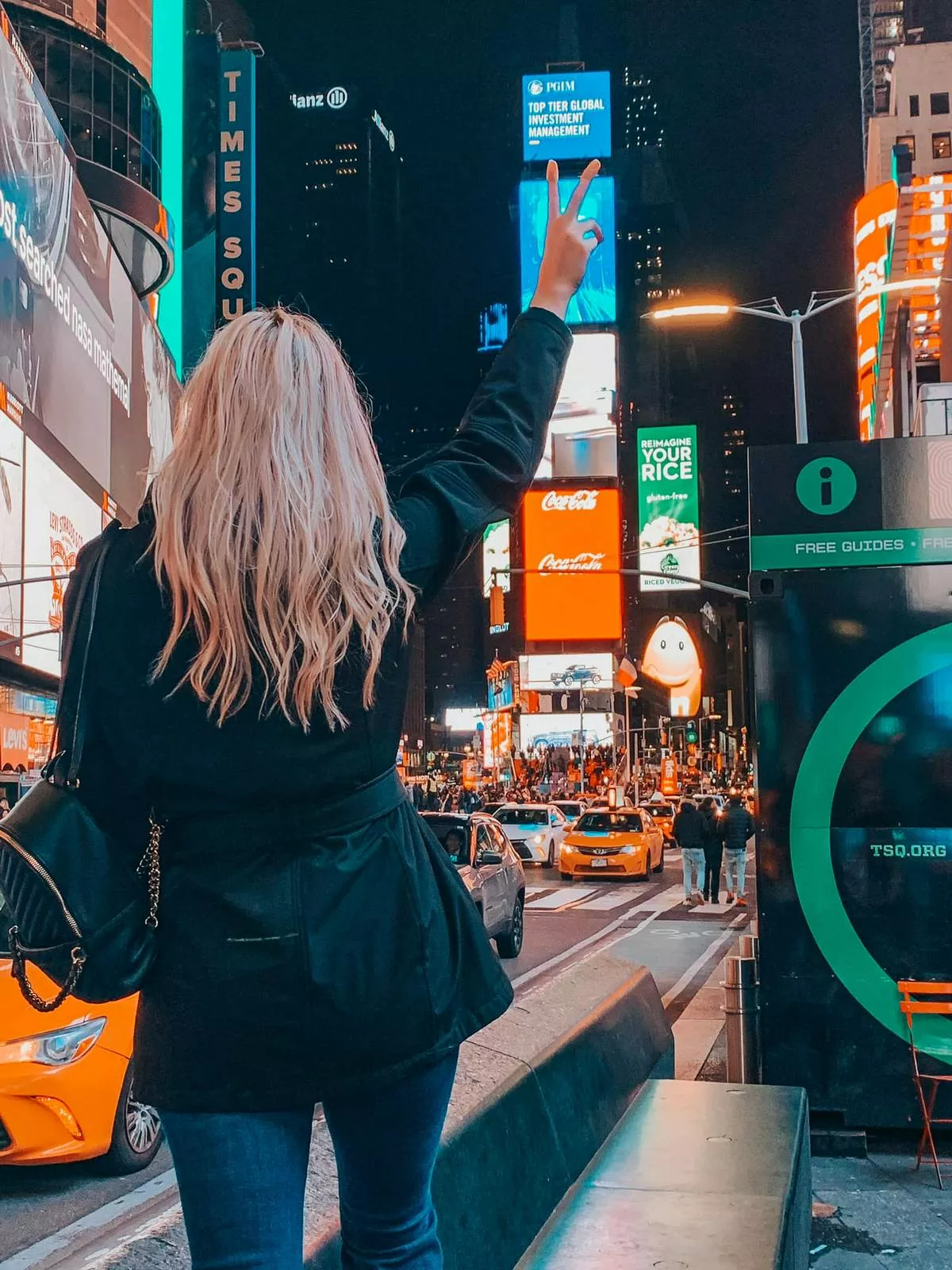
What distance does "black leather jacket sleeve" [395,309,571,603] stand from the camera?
2.11m

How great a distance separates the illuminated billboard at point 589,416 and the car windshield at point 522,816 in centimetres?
5386

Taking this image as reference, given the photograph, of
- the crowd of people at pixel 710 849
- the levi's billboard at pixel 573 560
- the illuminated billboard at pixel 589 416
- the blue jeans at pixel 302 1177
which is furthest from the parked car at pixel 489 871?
the illuminated billboard at pixel 589 416

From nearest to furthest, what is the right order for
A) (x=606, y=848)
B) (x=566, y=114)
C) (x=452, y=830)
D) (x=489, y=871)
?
(x=489, y=871), (x=452, y=830), (x=606, y=848), (x=566, y=114)

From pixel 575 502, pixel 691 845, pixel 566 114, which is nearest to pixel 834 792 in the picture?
pixel 691 845

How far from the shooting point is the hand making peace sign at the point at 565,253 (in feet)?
7.91

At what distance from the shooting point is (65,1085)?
19.5ft

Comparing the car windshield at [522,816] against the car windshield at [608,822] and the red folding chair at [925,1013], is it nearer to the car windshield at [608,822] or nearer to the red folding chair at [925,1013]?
the car windshield at [608,822]

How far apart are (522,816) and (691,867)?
9997 millimetres

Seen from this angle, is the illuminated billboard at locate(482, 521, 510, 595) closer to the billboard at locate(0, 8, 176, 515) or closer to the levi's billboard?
the levi's billboard

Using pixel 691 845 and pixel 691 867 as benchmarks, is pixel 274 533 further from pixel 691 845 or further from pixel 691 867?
pixel 691 867

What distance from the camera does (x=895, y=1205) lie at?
17.2 ft

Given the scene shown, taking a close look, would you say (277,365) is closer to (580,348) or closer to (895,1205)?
(895,1205)

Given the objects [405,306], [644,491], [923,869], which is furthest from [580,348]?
[405,306]

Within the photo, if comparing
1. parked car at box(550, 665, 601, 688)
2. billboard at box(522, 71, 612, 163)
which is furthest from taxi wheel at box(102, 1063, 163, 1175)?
A: billboard at box(522, 71, 612, 163)
